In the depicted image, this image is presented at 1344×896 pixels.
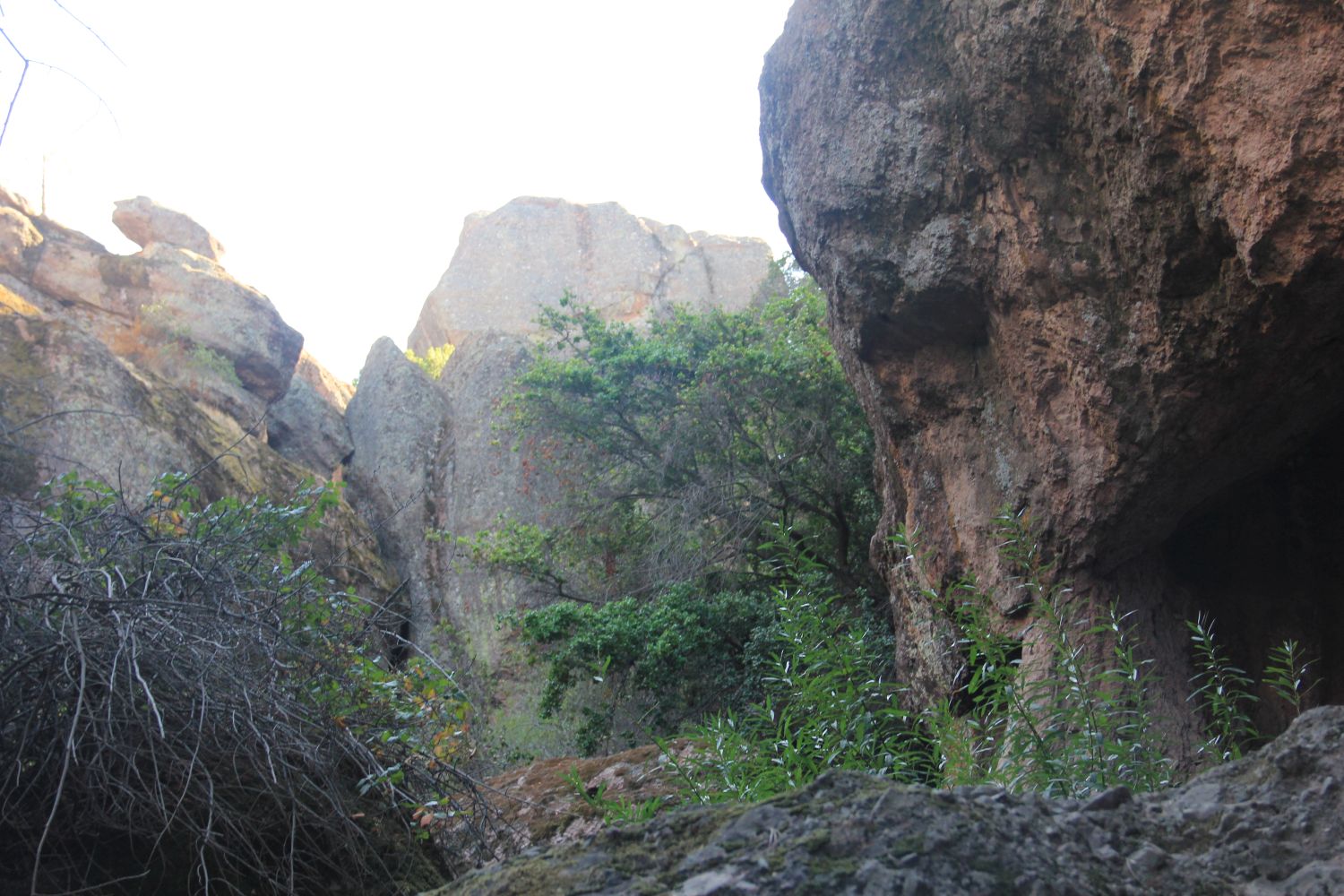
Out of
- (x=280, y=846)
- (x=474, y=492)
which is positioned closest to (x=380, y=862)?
(x=280, y=846)

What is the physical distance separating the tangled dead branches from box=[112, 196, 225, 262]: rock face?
702 inches

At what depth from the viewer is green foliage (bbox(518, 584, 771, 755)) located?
10625 mm

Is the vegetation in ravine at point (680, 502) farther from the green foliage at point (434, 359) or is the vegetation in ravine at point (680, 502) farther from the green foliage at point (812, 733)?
the green foliage at point (434, 359)

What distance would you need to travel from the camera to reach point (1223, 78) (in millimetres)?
3967

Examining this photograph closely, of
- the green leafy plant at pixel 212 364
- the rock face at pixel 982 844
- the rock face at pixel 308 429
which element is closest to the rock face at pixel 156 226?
the rock face at pixel 308 429

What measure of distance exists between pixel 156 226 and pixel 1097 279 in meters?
20.1

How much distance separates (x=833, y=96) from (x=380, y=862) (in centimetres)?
442

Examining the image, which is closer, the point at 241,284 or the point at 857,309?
the point at 857,309

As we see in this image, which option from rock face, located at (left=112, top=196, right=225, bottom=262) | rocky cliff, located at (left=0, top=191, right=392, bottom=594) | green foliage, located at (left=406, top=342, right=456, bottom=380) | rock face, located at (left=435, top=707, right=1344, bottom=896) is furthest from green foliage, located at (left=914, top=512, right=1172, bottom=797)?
green foliage, located at (left=406, top=342, right=456, bottom=380)

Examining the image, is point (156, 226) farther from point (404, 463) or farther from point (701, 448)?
point (701, 448)

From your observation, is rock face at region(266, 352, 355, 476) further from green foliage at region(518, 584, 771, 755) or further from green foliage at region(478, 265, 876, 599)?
green foliage at region(518, 584, 771, 755)

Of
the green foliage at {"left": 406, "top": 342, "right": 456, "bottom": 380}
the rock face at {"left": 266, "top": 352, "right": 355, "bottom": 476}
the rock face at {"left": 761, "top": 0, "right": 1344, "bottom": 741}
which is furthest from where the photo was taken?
the green foliage at {"left": 406, "top": 342, "right": 456, "bottom": 380}

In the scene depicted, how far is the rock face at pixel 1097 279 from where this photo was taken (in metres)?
4.03

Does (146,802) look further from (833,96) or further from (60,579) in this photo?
(833,96)
